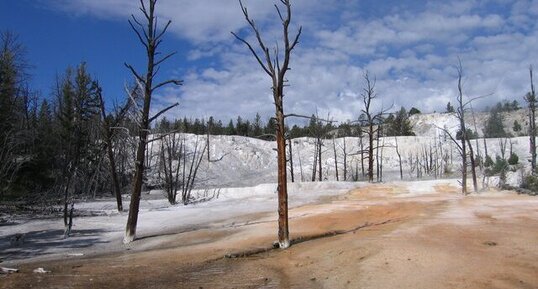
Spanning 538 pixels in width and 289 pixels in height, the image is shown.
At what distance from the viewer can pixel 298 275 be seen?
9734 mm

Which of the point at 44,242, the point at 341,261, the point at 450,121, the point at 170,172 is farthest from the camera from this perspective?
the point at 450,121

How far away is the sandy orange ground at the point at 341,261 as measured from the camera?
8.79 meters

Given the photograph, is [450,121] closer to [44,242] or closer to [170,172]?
[170,172]

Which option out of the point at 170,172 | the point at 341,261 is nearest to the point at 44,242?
the point at 341,261

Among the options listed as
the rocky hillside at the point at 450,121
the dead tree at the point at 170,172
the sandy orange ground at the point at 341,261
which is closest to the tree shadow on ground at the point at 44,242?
the sandy orange ground at the point at 341,261

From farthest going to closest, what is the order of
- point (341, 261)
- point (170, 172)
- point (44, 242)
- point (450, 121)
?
point (450, 121), point (170, 172), point (44, 242), point (341, 261)

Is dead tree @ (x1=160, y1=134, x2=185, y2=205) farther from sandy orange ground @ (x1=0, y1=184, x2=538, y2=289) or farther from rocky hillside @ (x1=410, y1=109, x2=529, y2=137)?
rocky hillside @ (x1=410, y1=109, x2=529, y2=137)

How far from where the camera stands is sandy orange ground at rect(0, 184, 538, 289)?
8.79m

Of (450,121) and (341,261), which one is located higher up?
(450,121)

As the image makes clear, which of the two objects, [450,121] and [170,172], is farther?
[450,121]

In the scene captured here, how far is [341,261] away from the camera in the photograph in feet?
33.4

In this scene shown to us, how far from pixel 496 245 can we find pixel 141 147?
10.6 metres

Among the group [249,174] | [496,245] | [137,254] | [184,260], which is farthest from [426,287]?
[249,174]

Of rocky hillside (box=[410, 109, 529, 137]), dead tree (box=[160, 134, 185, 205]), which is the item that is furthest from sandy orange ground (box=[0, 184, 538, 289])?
rocky hillside (box=[410, 109, 529, 137])
